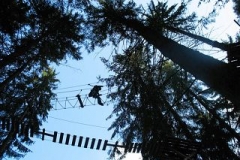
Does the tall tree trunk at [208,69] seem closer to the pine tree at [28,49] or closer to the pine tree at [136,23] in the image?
the pine tree at [136,23]

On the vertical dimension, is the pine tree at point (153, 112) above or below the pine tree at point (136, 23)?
below

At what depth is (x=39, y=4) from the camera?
1231cm

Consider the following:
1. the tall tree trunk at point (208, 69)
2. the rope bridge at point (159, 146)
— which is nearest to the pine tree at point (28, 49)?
the rope bridge at point (159, 146)

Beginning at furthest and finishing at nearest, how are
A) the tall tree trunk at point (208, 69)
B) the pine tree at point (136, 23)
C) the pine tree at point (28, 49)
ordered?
the pine tree at point (28, 49) → the pine tree at point (136, 23) → the tall tree trunk at point (208, 69)

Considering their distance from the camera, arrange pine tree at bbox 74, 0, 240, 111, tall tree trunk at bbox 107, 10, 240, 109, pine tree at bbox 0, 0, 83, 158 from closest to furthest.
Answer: tall tree trunk at bbox 107, 10, 240, 109 < pine tree at bbox 74, 0, 240, 111 < pine tree at bbox 0, 0, 83, 158

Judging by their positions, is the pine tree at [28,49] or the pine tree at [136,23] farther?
the pine tree at [28,49]

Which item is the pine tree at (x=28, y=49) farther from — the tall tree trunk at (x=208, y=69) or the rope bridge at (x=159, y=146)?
the tall tree trunk at (x=208, y=69)

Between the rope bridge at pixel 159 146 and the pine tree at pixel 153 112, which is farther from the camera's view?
the pine tree at pixel 153 112

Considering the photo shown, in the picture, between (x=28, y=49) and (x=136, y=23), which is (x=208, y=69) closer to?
(x=136, y=23)

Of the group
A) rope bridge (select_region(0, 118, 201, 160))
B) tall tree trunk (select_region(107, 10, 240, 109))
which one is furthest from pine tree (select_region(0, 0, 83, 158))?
tall tree trunk (select_region(107, 10, 240, 109))

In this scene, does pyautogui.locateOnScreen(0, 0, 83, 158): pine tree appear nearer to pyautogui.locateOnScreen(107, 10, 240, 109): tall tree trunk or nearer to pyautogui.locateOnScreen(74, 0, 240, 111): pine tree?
pyautogui.locateOnScreen(74, 0, 240, 111): pine tree

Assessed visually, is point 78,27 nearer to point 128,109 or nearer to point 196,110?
point 128,109

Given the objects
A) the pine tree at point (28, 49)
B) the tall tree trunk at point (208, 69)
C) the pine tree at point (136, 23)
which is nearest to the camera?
the tall tree trunk at point (208, 69)

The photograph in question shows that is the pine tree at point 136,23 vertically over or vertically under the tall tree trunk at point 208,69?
over
